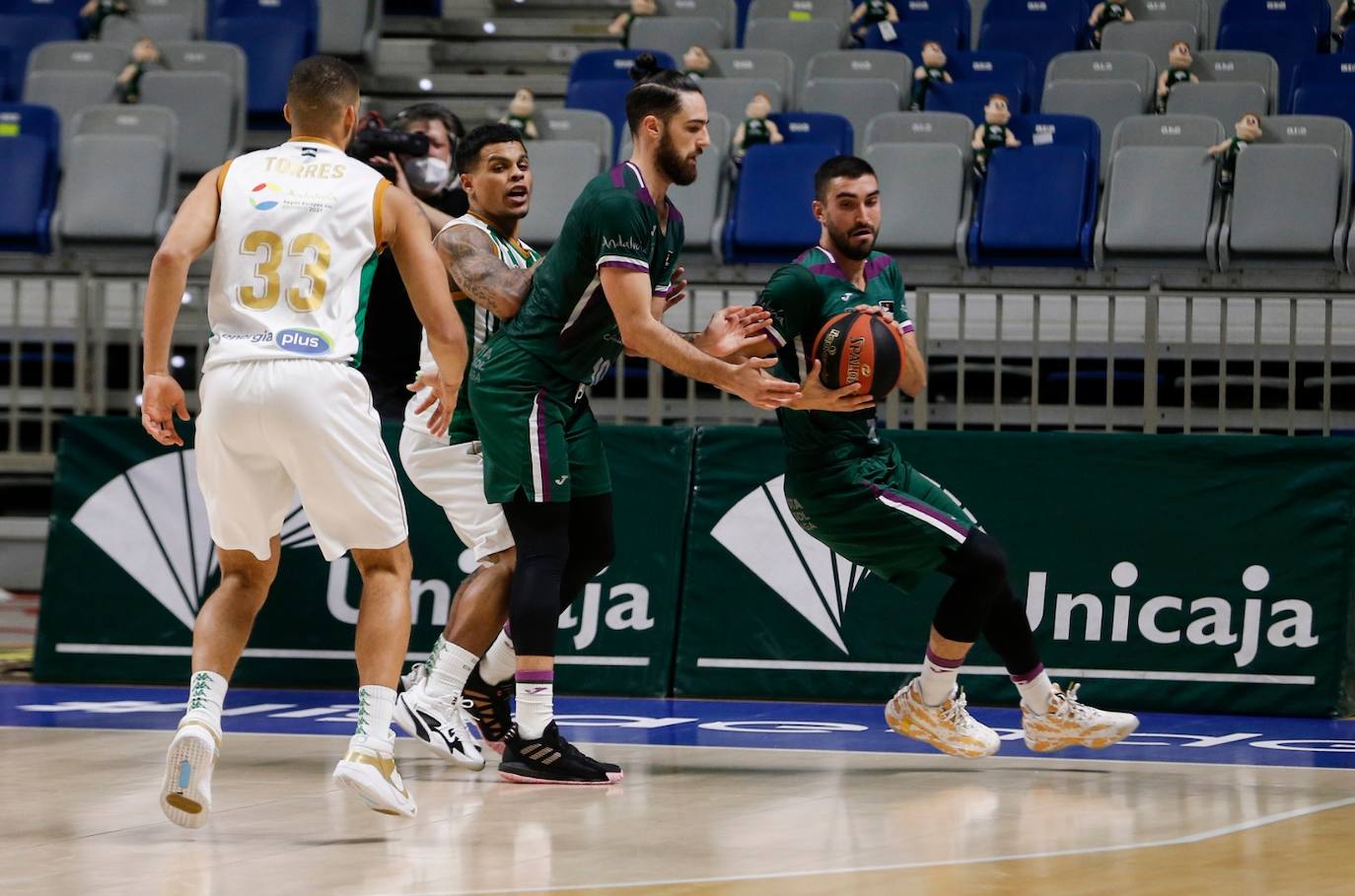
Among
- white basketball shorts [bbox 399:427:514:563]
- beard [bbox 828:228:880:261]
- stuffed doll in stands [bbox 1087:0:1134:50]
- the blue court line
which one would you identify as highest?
stuffed doll in stands [bbox 1087:0:1134:50]

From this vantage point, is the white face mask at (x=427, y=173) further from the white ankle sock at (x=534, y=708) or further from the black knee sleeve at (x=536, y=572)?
the white ankle sock at (x=534, y=708)

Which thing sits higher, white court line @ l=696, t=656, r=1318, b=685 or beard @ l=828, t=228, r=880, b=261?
beard @ l=828, t=228, r=880, b=261

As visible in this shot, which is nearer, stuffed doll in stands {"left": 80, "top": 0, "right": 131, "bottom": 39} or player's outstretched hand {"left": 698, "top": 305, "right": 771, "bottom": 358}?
player's outstretched hand {"left": 698, "top": 305, "right": 771, "bottom": 358}

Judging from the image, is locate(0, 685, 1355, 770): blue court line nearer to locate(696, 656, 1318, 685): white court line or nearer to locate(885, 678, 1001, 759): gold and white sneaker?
locate(696, 656, 1318, 685): white court line

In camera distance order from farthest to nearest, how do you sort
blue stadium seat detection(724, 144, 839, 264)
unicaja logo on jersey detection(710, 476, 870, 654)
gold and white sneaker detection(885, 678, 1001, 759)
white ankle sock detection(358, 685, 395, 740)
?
blue stadium seat detection(724, 144, 839, 264) < unicaja logo on jersey detection(710, 476, 870, 654) < gold and white sneaker detection(885, 678, 1001, 759) < white ankle sock detection(358, 685, 395, 740)

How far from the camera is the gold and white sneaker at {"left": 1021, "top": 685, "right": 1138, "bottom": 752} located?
18.6 ft

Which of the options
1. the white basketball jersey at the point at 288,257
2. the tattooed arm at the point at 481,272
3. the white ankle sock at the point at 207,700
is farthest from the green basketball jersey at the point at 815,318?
the white ankle sock at the point at 207,700

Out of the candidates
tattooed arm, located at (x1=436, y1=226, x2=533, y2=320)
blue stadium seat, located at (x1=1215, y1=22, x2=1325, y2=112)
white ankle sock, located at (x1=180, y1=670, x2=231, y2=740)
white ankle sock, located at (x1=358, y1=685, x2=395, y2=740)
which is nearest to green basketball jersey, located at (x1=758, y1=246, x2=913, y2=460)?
tattooed arm, located at (x1=436, y1=226, x2=533, y2=320)

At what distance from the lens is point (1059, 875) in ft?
12.6

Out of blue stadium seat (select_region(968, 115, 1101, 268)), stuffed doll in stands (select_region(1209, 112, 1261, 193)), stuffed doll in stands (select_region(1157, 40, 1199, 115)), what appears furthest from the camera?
stuffed doll in stands (select_region(1157, 40, 1199, 115))

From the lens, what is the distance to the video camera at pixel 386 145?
668 centimetres

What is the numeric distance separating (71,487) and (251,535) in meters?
3.67

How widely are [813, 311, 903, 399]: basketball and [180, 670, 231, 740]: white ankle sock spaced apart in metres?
2.00

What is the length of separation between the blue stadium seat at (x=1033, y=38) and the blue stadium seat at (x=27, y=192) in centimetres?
717
